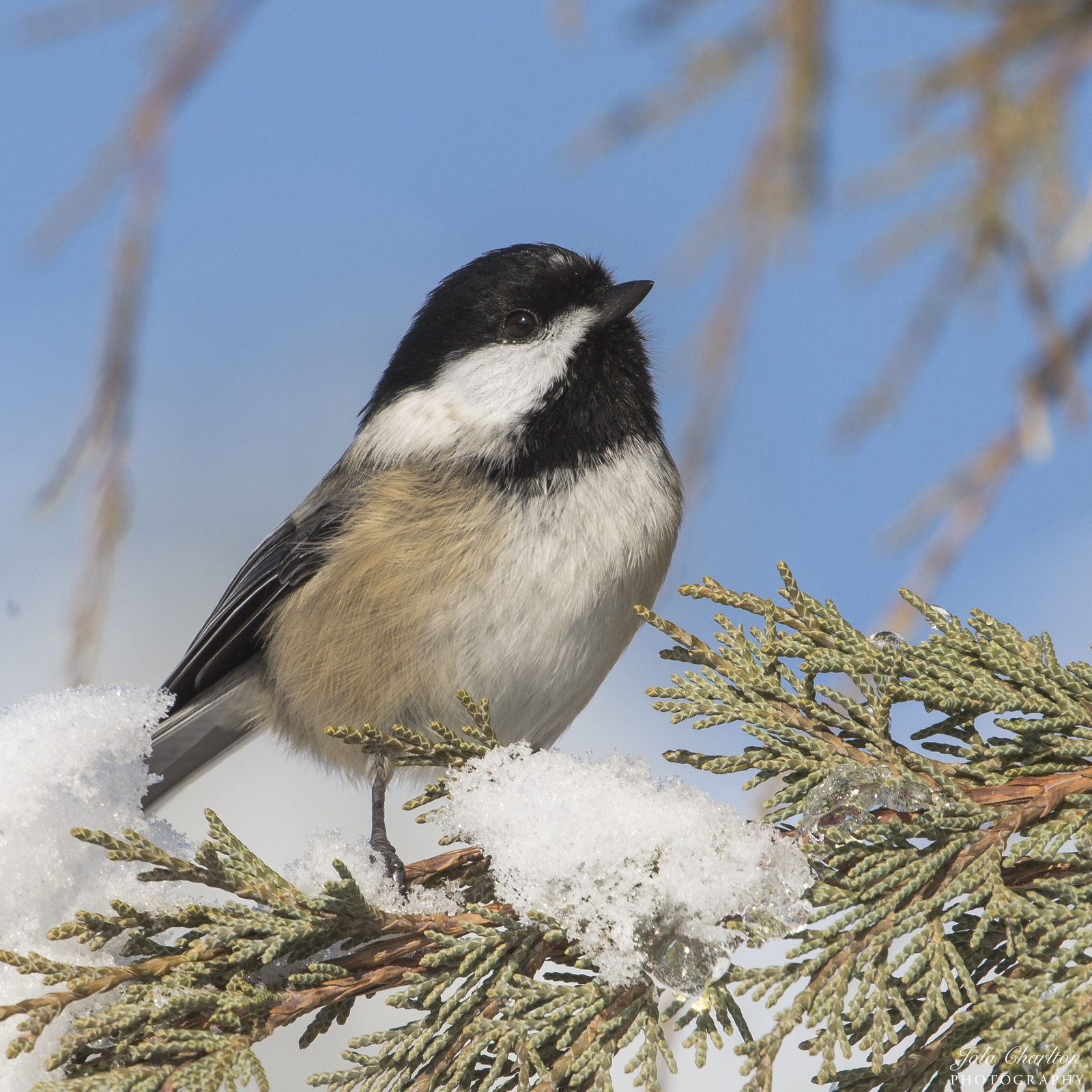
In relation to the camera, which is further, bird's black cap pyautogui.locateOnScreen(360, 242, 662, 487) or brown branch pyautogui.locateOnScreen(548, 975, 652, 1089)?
bird's black cap pyautogui.locateOnScreen(360, 242, 662, 487)

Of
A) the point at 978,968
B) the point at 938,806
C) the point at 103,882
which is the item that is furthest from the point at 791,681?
the point at 103,882

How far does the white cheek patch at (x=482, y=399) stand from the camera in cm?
168

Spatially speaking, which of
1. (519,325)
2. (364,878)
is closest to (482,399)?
(519,325)

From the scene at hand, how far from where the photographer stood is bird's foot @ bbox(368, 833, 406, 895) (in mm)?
1073

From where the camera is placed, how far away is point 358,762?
5.38 feet

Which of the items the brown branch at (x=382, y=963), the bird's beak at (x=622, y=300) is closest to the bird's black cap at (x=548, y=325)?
the bird's beak at (x=622, y=300)

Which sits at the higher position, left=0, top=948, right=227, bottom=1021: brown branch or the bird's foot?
the bird's foot

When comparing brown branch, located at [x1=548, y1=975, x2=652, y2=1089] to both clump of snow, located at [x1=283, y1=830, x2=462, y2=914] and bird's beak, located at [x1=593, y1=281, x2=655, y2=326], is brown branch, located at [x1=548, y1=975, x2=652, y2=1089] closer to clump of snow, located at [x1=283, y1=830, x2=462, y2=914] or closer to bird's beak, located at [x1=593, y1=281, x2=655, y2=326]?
clump of snow, located at [x1=283, y1=830, x2=462, y2=914]

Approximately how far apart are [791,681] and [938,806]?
18 cm

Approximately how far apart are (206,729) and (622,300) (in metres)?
1.06

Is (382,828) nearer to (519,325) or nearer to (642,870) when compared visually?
(642,870)

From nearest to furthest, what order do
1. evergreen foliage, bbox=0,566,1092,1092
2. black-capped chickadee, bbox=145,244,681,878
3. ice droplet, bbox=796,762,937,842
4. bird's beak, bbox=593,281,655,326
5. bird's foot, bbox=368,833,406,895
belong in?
evergreen foliage, bbox=0,566,1092,1092
ice droplet, bbox=796,762,937,842
bird's foot, bbox=368,833,406,895
black-capped chickadee, bbox=145,244,681,878
bird's beak, bbox=593,281,655,326

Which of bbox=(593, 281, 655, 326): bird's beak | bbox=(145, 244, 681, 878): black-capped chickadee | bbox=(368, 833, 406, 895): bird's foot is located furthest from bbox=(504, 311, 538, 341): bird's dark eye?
bbox=(368, 833, 406, 895): bird's foot

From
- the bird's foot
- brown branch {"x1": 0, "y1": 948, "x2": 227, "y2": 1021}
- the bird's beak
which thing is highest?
the bird's beak
